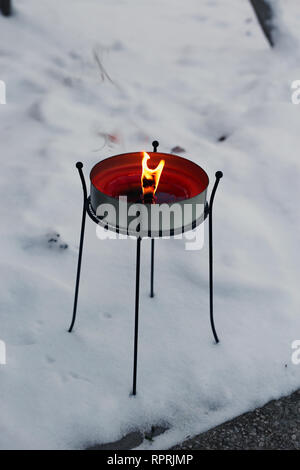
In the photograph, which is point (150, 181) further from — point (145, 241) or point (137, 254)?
point (145, 241)

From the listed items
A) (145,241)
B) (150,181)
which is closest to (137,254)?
(150,181)

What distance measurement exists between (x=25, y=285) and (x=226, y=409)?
1.00 metres

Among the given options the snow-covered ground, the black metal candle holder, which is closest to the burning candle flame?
the black metal candle holder

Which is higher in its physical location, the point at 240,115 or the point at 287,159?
the point at 240,115

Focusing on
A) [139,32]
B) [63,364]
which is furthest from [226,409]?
[139,32]

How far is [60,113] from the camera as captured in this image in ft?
12.5

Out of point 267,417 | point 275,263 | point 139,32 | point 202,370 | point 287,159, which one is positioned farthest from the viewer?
point 139,32

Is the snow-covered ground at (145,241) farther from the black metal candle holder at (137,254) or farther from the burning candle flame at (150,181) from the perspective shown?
the burning candle flame at (150,181)

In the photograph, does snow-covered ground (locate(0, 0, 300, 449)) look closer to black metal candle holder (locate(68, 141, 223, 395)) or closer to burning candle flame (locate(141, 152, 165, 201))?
black metal candle holder (locate(68, 141, 223, 395))

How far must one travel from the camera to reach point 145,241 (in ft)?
9.41

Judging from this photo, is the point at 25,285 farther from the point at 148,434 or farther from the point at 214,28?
the point at 214,28

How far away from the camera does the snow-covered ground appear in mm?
2062

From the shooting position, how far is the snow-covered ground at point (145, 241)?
81.2 inches
